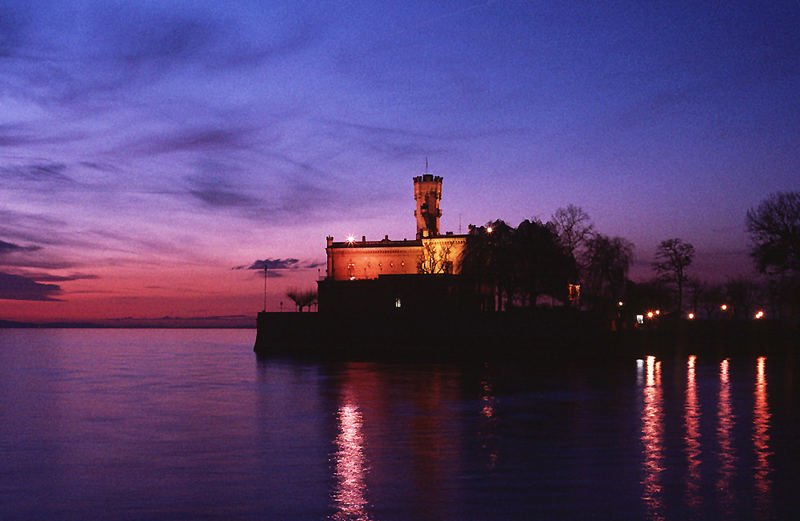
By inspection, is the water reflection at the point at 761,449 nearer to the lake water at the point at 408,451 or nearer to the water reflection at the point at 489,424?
the lake water at the point at 408,451

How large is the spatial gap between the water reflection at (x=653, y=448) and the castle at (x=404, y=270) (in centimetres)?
4330

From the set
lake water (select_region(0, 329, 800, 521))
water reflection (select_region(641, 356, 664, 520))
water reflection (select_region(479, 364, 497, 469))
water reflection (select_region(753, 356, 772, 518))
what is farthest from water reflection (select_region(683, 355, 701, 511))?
water reflection (select_region(479, 364, 497, 469))

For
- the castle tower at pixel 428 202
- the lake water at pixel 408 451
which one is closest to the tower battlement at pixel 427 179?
the castle tower at pixel 428 202

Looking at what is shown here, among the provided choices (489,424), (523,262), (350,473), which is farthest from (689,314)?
(350,473)

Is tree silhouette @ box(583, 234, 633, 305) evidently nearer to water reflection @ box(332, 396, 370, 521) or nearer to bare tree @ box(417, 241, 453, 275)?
bare tree @ box(417, 241, 453, 275)

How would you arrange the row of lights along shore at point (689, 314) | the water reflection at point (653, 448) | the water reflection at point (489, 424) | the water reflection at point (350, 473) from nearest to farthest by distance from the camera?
the water reflection at point (350, 473) → the water reflection at point (653, 448) → the water reflection at point (489, 424) → the row of lights along shore at point (689, 314)

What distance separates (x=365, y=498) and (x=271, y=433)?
13230mm

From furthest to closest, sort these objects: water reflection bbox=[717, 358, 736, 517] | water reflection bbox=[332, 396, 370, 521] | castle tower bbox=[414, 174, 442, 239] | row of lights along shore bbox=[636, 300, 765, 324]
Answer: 1. castle tower bbox=[414, 174, 442, 239]
2. row of lights along shore bbox=[636, 300, 765, 324]
3. water reflection bbox=[717, 358, 736, 517]
4. water reflection bbox=[332, 396, 370, 521]

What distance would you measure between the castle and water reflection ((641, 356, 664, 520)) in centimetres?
4330

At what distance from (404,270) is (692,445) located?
95768 mm

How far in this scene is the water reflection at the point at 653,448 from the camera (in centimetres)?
1769

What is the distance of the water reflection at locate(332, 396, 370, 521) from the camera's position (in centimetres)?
1700

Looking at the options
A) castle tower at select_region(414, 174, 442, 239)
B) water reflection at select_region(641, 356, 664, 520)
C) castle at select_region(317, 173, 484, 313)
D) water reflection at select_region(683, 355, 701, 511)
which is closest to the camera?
water reflection at select_region(641, 356, 664, 520)

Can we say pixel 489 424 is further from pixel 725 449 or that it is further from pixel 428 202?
pixel 428 202
